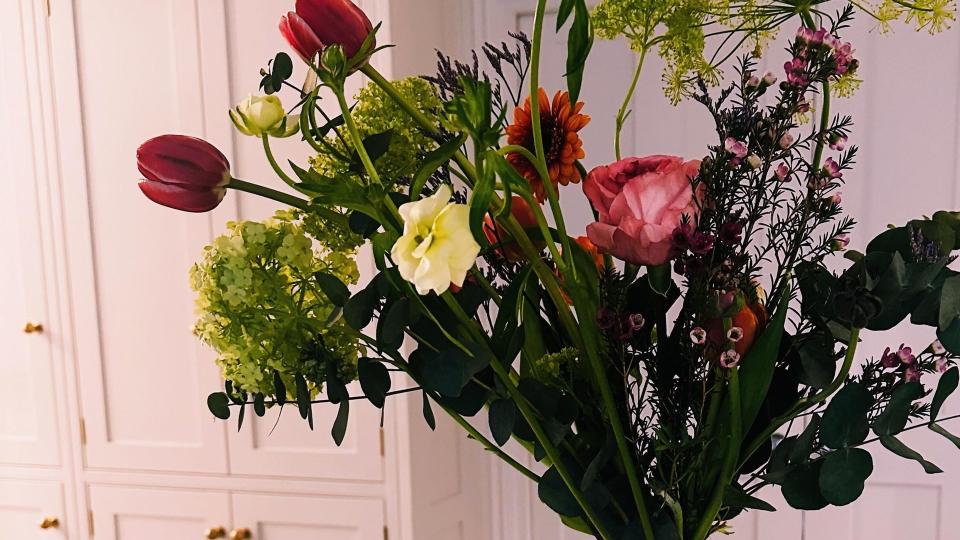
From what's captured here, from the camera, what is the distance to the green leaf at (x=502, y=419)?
21.8 inches

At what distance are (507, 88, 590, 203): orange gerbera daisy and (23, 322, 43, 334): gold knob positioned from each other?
1.62 meters

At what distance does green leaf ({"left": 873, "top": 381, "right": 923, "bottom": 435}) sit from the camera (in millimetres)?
521

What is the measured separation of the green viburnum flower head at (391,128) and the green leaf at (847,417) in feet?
1.07

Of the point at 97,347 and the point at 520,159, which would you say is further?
the point at 97,347

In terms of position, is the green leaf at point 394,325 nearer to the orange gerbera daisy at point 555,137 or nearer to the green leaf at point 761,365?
the orange gerbera daisy at point 555,137

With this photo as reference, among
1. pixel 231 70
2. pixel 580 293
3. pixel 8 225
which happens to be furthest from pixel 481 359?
pixel 8 225

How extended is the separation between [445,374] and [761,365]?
213mm

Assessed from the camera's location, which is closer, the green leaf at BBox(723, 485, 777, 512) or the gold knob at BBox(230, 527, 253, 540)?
the green leaf at BBox(723, 485, 777, 512)

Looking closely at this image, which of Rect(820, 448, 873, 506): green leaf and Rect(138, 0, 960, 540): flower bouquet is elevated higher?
Rect(138, 0, 960, 540): flower bouquet

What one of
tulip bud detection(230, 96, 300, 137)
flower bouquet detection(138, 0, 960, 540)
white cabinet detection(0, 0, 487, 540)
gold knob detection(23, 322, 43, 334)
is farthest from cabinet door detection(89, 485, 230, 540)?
tulip bud detection(230, 96, 300, 137)

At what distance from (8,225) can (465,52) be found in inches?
44.3

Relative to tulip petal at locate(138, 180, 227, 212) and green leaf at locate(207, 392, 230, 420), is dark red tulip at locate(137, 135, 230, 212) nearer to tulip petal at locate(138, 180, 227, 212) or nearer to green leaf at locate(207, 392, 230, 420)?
tulip petal at locate(138, 180, 227, 212)

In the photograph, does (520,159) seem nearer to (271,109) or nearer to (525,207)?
(525,207)

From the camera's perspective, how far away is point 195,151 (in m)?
0.52
